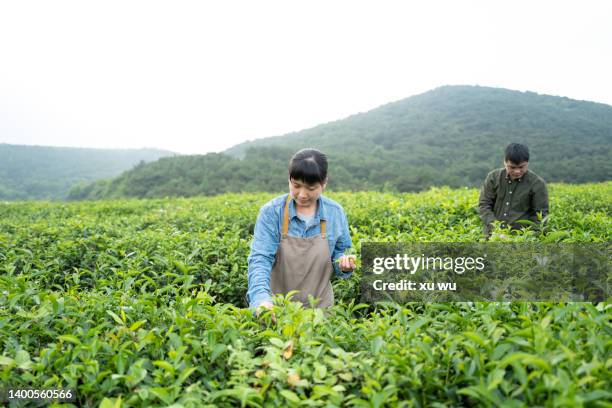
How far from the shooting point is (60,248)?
4.06m

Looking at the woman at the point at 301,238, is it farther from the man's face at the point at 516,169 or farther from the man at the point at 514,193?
the man's face at the point at 516,169

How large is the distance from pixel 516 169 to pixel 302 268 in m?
2.72

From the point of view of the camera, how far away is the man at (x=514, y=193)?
4.08 m

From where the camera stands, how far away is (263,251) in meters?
2.47

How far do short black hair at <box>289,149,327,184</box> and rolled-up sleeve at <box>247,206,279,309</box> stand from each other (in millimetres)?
297

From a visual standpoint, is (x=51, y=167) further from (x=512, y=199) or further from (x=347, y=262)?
(x=347, y=262)

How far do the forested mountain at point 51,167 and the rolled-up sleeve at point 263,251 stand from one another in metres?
32.4

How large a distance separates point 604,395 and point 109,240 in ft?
14.2

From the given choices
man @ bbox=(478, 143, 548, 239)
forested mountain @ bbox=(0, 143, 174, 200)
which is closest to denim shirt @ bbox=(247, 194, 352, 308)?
man @ bbox=(478, 143, 548, 239)

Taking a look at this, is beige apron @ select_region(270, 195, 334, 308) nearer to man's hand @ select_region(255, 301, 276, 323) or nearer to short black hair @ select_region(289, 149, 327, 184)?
short black hair @ select_region(289, 149, 327, 184)

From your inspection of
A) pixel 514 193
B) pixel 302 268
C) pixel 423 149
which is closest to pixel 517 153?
pixel 514 193

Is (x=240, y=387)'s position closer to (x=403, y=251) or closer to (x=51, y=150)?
(x=403, y=251)

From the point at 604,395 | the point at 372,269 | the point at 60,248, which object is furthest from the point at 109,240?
the point at 604,395

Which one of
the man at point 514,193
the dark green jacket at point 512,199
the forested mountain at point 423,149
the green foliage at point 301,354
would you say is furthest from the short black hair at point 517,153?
the forested mountain at point 423,149
